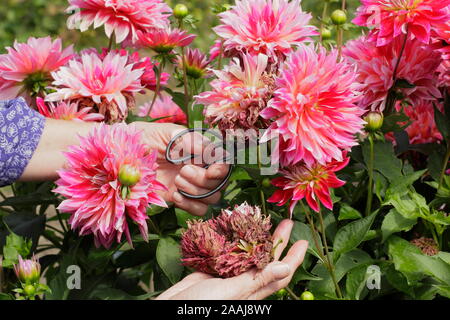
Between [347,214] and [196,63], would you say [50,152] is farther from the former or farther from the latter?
[347,214]

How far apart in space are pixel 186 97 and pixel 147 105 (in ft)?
0.71

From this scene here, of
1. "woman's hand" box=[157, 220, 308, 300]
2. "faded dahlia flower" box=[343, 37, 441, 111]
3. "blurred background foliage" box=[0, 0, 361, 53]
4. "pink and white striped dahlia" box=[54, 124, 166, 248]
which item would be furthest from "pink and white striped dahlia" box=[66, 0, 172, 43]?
"blurred background foliage" box=[0, 0, 361, 53]

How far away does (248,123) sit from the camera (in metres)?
0.90

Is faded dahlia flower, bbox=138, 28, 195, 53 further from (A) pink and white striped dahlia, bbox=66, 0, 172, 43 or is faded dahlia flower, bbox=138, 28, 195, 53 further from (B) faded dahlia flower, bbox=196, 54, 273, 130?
(B) faded dahlia flower, bbox=196, 54, 273, 130

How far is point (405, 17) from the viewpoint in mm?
1013

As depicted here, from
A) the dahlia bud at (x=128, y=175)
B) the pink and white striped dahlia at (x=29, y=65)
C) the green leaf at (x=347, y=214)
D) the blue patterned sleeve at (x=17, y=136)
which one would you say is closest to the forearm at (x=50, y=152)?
the blue patterned sleeve at (x=17, y=136)

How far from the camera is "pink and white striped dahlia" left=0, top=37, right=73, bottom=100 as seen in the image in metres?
1.21

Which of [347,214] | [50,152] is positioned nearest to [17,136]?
[50,152]

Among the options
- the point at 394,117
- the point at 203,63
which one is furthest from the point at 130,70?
the point at 394,117

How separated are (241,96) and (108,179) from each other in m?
0.24

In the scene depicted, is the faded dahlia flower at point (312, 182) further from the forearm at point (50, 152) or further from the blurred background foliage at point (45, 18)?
the blurred background foliage at point (45, 18)

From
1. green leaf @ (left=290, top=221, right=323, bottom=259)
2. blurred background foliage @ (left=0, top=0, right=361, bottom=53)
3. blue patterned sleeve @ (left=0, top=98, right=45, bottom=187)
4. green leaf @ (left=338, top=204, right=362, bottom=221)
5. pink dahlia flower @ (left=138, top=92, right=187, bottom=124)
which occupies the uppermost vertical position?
blue patterned sleeve @ (left=0, top=98, right=45, bottom=187)

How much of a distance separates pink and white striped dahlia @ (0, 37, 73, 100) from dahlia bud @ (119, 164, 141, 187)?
39 centimetres
